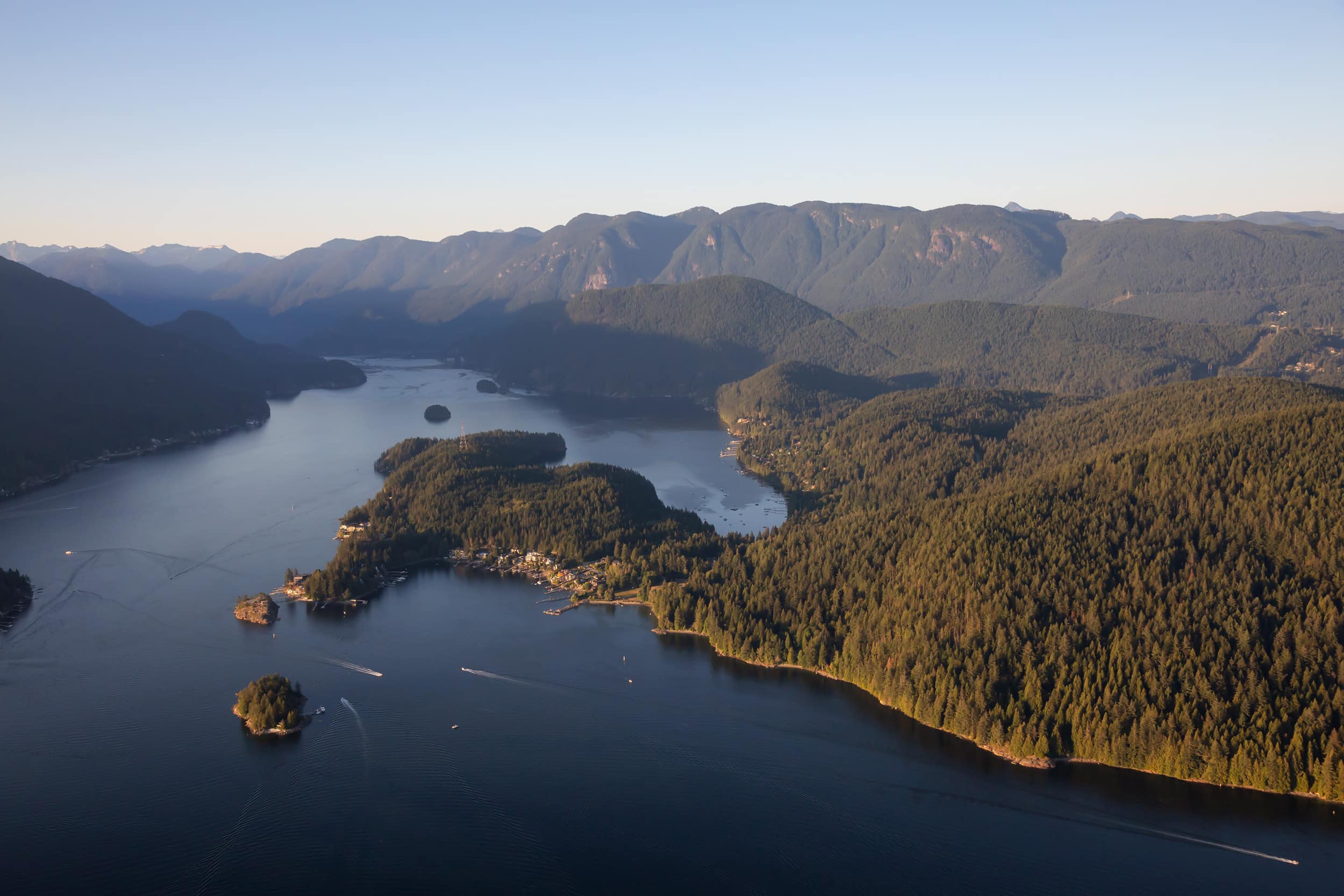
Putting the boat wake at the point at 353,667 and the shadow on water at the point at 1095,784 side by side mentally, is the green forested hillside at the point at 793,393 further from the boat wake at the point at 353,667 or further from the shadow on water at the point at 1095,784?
the shadow on water at the point at 1095,784

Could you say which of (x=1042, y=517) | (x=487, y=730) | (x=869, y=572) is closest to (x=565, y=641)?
(x=487, y=730)

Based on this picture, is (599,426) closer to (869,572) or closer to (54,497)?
(54,497)

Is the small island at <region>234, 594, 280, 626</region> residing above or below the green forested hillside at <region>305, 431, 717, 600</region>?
below

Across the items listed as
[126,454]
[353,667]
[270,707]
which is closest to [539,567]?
[353,667]

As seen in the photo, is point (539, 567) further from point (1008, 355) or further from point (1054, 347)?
point (1054, 347)

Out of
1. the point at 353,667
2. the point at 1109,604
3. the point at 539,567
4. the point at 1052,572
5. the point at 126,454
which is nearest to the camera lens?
the point at 1109,604

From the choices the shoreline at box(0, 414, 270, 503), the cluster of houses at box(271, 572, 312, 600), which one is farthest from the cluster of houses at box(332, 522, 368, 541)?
the shoreline at box(0, 414, 270, 503)

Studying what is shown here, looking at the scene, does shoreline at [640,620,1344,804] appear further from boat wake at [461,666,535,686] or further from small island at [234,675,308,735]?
small island at [234,675,308,735]

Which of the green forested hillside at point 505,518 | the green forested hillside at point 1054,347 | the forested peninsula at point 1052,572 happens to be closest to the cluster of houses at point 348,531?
the green forested hillside at point 505,518
